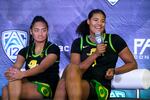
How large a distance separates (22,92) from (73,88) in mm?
433

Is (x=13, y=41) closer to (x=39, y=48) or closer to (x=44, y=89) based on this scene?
(x=39, y=48)

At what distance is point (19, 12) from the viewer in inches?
133

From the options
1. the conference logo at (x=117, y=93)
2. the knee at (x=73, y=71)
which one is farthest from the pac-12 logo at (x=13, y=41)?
the knee at (x=73, y=71)

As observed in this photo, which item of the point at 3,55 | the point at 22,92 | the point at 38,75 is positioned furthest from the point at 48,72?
the point at 3,55

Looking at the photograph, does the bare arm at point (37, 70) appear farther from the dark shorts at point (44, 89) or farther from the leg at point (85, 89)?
the leg at point (85, 89)

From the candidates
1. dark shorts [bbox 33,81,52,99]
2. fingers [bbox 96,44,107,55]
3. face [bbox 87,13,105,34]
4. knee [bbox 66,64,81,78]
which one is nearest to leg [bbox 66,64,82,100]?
knee [bbox 66,64,81,78]

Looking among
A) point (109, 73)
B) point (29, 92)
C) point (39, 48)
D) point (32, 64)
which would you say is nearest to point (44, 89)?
point (29, 92)

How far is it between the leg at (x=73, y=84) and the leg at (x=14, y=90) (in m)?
0.35

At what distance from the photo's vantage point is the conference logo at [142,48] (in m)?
3.24

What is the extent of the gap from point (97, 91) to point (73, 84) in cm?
22

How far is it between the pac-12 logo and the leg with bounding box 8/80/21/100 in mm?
944

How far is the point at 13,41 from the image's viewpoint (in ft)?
11.2

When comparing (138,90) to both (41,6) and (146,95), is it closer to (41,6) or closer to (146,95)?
(146,95)

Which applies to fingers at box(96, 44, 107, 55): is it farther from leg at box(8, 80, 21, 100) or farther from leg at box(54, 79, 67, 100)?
leg at box(8, 80, 21, 100)
